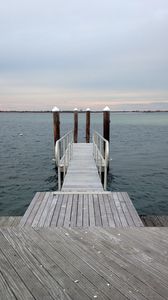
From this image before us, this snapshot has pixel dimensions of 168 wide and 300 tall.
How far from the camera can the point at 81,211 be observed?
4672mm

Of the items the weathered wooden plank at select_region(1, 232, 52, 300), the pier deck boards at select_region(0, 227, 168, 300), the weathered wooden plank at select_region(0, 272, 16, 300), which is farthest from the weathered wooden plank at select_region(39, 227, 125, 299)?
the weathered wooden plank at select_region(0, 272, 16, 300)

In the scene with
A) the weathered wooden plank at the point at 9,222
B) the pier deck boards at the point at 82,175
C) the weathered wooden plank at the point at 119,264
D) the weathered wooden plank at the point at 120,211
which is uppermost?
the weathered wooden plank at the point at 119,264

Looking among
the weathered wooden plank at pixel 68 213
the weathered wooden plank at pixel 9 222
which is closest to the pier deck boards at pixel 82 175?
the weathered wooden plank at pixel 68 213

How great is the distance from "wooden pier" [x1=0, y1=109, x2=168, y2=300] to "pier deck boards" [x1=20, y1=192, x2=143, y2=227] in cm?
2

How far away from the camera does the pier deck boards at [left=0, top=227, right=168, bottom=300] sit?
8.25ft

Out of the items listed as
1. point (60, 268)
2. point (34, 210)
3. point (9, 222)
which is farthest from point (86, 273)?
point (9, 222)

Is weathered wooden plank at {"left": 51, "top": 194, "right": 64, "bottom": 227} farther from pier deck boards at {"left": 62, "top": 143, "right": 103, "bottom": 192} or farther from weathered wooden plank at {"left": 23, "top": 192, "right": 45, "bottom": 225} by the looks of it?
pier deck boards at {"left": 62, "top": 143, "right": 103, "bottom": 192}

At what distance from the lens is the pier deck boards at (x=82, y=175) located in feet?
21.6

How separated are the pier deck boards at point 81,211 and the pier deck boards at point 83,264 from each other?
35 cm

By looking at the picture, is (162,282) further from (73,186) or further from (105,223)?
(73,186)

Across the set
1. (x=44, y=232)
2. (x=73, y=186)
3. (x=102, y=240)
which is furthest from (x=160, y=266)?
(x=73, y=186)

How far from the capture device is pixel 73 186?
6.68 m

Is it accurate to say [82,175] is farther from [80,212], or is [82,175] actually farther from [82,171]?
[80,212]

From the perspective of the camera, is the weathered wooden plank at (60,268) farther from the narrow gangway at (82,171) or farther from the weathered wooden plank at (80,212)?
the narrow gangway at (82,171)
